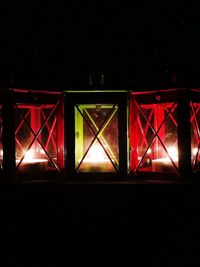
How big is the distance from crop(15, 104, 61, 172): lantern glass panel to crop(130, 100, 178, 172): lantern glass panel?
1.47 m

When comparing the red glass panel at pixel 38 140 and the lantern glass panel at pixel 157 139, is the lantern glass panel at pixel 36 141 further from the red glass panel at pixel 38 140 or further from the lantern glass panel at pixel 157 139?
the lantern glass panel at pixel 157 139

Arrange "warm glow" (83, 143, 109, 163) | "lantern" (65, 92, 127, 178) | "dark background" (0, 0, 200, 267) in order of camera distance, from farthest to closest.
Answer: "warm glow" (83, 143, 109, 163) < "lantern" (65, 92, 127, 178) < "dark background" (0, 0, 200, 267)

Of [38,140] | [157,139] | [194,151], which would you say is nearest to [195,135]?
[194,151]

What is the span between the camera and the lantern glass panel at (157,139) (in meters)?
6.31

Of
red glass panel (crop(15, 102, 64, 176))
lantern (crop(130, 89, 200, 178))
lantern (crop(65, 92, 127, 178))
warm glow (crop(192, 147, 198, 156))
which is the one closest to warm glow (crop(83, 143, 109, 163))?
lantern (crop(65, 92, 127, 178))

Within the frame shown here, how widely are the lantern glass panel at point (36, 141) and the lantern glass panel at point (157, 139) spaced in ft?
4.82

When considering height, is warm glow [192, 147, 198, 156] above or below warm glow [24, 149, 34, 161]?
above

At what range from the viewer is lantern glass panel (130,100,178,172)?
631 cm

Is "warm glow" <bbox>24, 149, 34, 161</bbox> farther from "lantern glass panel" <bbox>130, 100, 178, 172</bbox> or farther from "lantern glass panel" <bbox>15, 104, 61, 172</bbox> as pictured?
"lantern glass panel" <bbox>130, 100, 178, 172</bbox>

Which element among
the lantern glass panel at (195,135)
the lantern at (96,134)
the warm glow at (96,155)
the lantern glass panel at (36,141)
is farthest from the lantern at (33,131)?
the lantern glass panel at (195,135)

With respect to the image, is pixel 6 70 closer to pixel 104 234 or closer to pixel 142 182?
pixel 142 182

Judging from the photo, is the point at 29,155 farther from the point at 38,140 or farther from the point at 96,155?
the point at 96,155


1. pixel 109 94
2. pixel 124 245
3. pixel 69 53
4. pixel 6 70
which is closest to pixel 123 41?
pixel 69 53

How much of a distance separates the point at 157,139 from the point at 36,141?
260 cm
